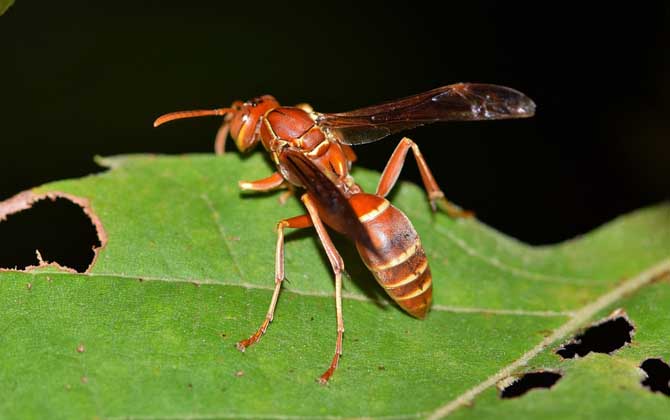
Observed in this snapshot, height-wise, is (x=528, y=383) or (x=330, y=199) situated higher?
(x=330, y=199)

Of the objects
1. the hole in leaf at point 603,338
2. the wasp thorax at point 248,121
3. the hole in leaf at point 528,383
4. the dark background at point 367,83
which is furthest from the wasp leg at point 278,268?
the dark background at point 367,83

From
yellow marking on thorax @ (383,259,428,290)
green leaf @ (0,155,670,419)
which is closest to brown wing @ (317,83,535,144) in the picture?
green leaf @ (0,155,670,419)

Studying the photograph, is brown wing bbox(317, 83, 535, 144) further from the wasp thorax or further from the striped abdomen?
the striped abdomen

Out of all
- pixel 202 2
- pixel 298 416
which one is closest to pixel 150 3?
pixel 202 2

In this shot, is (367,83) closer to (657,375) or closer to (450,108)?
(450,108)

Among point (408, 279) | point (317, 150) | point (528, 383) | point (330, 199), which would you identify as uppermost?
point (330, 199)

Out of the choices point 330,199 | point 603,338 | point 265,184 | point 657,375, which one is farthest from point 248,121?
point 657,375
